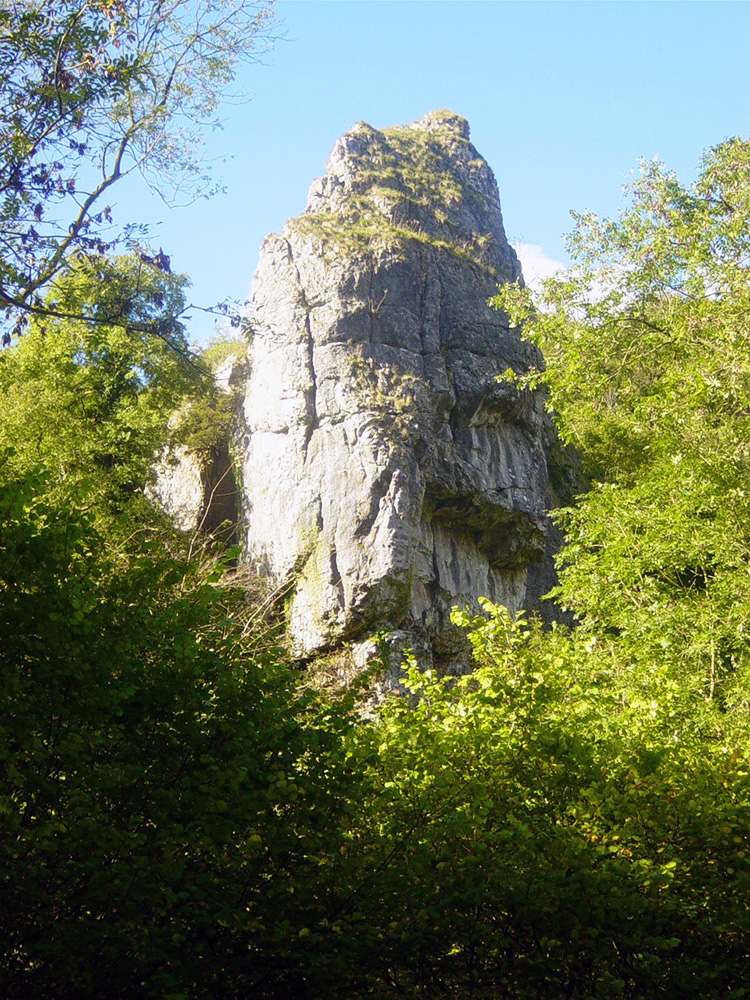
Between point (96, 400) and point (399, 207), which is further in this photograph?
point (399, 207)

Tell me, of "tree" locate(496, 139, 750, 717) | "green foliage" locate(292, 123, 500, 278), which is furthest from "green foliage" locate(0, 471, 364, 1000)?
"green foliage" locate(292, 123, 500, 278)

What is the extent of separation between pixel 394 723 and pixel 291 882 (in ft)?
7.13

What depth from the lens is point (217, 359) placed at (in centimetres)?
2633

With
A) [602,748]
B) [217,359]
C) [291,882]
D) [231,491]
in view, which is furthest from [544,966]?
[217,359]

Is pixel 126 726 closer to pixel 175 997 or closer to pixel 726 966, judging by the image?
pixel 175 997

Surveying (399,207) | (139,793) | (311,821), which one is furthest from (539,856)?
(399,207)

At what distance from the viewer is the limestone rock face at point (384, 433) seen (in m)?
19.1

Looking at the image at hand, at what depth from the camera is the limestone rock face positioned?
1908 cm

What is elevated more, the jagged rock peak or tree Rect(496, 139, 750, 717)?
the jagged rock peak

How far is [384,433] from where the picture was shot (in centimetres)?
1989

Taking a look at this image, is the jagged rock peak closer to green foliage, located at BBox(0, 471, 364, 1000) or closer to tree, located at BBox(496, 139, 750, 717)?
tree, located at BBox(496, 139, 750, 717)

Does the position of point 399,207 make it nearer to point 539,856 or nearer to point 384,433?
point 384,433

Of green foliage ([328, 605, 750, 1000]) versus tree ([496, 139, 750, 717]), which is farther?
tree ([496, 139, 750, 717])

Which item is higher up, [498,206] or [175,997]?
[498,206]
